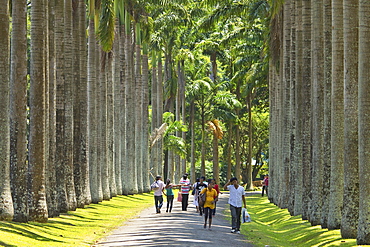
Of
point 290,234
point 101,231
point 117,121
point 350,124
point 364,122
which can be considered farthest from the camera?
point 117,121

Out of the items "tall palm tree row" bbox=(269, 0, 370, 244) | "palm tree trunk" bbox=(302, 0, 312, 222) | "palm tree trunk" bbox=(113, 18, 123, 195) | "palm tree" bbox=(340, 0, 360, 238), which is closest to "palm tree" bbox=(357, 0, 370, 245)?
"tall palm tree row" bbox=(269, 0, 370, 244)

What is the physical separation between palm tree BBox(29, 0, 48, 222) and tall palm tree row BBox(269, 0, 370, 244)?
9.52 metres

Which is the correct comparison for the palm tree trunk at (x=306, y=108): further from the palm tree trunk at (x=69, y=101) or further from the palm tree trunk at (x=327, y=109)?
the palm tree trunk at (x=69, y=101)

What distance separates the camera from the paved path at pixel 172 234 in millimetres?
18984

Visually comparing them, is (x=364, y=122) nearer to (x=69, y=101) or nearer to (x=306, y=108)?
(x=306, y=108)

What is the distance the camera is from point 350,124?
2053 cm

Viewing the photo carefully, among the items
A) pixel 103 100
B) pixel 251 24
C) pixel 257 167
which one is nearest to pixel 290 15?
pixel 103 100

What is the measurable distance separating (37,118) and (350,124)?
10.5m

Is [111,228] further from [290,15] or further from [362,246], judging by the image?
[290,15]

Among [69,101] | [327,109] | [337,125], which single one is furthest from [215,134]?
[337,125]

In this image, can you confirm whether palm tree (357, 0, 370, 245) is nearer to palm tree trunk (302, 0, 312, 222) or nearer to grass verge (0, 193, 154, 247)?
grass verge (0, 193, 154, 247)

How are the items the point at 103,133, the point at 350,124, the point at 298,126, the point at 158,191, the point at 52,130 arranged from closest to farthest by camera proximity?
1. the point at 350,124
2. the point at 52,130
3. the point at 298,126
4. the point at 158,191
5. the point at 103,133

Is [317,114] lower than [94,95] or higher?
lower

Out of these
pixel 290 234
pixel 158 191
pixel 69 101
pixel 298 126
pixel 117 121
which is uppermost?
pixel 69 101
